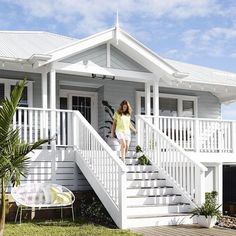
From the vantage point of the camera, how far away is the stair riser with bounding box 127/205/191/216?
389 inches

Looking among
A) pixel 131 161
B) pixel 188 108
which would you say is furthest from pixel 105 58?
pixel 188 108

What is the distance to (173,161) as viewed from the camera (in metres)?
11.4

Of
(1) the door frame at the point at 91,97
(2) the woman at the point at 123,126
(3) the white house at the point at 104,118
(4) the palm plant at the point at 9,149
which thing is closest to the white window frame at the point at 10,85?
(3) the white house at the point at 104,118

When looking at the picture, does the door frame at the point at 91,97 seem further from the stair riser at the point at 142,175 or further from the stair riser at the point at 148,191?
the stair riser at the point at 148,191

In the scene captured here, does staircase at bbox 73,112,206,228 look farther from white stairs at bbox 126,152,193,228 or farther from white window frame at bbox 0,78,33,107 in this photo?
white window frame at bbox 0,78,33,107

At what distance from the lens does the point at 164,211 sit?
404 inches

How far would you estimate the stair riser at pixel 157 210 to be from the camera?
9892mm

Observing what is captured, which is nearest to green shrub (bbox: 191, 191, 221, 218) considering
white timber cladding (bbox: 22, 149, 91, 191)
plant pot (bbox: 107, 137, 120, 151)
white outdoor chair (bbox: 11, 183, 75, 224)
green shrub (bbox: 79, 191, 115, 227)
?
green shrub (bbox: 79, 191, 115, 227)

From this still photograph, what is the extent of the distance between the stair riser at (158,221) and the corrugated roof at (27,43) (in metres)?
5.81

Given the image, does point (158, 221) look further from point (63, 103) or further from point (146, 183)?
point (63, 103)

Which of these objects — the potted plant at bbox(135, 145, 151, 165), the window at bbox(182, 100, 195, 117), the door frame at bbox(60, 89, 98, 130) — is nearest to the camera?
the potted plant at bbox(135, 145, 151, 165)

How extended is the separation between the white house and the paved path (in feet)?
1.09

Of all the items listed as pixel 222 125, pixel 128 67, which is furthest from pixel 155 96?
pixel 222 125

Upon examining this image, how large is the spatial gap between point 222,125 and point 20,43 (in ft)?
24.0
